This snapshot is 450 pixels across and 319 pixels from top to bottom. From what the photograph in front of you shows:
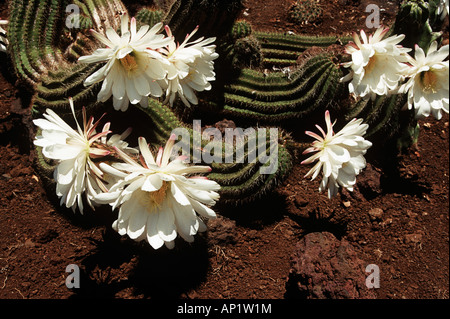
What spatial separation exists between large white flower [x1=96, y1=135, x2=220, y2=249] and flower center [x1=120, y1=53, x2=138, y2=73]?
1.32ft

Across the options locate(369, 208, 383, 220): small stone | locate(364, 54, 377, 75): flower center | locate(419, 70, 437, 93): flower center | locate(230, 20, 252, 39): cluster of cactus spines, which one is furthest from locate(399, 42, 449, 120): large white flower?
locate(230, 20, 252, 39): cluster of cactus spines

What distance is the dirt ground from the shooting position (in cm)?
220

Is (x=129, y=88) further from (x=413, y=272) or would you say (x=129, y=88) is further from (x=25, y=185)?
(x=413, y=272)

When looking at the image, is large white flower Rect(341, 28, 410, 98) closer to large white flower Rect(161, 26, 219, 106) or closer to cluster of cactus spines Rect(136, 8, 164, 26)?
large white flower Rect(161, 26, 219, 106)

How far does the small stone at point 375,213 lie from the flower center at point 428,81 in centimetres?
80

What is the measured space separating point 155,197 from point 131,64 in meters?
0.63

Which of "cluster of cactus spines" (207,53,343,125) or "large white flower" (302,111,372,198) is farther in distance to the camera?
"cluster of cactus spines" (207,53,343,125)

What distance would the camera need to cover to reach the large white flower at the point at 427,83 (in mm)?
2127

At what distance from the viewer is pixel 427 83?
2197 millimetres

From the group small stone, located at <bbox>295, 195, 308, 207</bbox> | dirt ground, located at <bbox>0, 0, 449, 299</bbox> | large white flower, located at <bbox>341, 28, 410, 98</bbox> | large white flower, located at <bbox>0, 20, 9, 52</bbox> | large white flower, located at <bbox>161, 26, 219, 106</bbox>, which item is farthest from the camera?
large white flower, located at <bbox>0, 20, 9, 52</bbox>

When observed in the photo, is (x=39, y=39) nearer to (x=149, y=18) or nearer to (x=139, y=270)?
(x=149, y=18)
